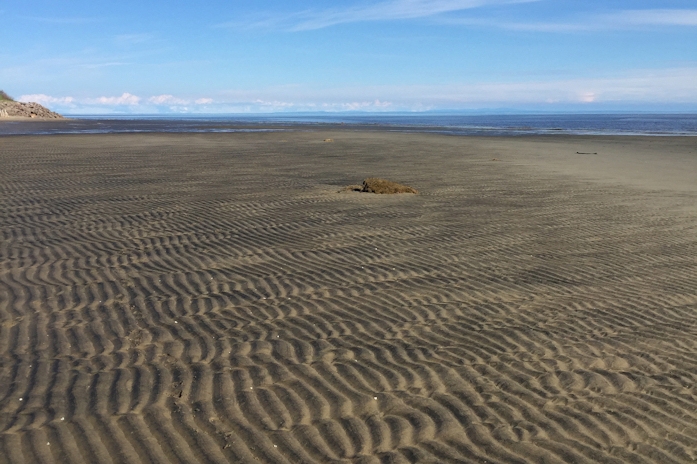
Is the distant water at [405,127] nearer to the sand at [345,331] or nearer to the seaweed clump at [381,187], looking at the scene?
the seaweed clump at [381,187]

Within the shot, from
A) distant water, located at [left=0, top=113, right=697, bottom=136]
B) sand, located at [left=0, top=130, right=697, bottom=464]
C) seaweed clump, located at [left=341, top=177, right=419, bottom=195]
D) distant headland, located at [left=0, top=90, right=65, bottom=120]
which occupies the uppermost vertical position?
distant headland, located at [left=0, top=90, right=65, bottom=120]

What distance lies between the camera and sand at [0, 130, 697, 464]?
4.56m

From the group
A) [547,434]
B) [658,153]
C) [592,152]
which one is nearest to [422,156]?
[592,152]

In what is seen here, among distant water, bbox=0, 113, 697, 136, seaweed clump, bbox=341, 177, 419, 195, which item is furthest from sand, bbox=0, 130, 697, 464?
distant water, bbox=0, 113, 697, 136

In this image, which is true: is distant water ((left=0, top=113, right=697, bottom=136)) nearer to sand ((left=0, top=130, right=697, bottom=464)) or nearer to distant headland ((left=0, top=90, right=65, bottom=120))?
distant headland ((left=0, top=90, right=65, bottom=120))

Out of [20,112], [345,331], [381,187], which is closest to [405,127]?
[20,112]

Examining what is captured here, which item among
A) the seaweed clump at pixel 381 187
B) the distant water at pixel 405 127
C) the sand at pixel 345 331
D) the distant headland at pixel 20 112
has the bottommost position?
the sand at pixel 345 331

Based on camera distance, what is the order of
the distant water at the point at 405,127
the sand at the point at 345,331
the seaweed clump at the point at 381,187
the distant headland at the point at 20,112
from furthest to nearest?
1. the distant headland at the point at 20,112
2. the distant water at the point at 405,127
3. the seaweed clump at the point at 381,187
4. the sand at the point at 345,331

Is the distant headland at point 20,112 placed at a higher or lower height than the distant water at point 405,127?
higher

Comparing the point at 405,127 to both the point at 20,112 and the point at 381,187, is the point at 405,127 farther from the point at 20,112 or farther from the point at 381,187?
the point at 381,187

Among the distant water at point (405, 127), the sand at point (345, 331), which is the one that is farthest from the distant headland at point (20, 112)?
the sand at point (345, 331)

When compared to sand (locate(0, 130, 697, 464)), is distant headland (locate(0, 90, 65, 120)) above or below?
above

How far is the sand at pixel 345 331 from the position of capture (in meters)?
4.56

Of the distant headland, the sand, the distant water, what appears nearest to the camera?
the sand
